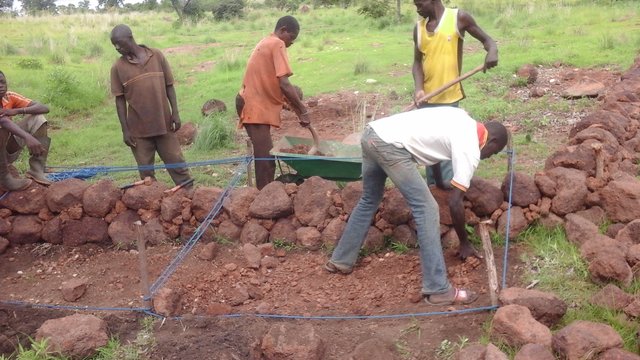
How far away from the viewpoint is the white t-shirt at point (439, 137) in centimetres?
367

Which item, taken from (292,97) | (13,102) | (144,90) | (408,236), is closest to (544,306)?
(408,236)

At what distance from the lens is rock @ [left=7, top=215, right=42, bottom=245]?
5422 millimetres

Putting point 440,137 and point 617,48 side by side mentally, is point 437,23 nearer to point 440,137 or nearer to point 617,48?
point 440,137

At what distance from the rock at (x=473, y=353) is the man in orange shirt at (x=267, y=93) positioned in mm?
2721

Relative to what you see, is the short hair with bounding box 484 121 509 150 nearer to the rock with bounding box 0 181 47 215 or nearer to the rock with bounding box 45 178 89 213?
the rock with bounding box 45 178 89 213

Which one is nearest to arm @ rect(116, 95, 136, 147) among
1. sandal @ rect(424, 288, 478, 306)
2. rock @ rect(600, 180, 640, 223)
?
sandal @ rect(424, 288, 478, 306)

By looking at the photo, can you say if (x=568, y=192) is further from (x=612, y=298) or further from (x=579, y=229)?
(x=612, y=298)

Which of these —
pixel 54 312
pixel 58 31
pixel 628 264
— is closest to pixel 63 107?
pixel 54 312

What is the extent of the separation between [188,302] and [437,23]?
264 centimetres

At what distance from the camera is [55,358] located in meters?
3.56

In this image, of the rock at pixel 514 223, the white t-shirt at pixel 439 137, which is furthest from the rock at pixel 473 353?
the rock at pixel 514 223

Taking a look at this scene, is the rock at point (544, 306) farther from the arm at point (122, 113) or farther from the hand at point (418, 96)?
the arm at point (122, 113)

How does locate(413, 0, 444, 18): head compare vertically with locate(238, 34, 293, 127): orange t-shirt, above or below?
above

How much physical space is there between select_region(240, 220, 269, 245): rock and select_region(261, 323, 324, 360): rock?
5.23 ft
